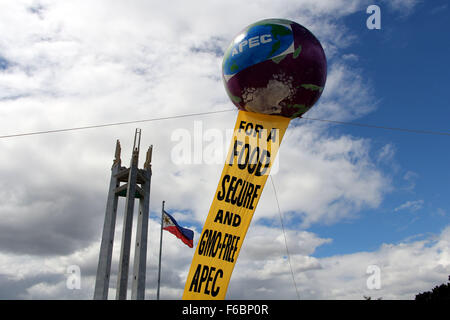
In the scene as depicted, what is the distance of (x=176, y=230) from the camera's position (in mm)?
25438

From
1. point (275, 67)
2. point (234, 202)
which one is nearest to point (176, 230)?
point (234, 202)

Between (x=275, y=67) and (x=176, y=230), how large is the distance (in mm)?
18719

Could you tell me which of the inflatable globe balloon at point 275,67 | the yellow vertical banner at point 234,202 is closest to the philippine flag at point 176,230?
the yellow vertical banner at point 234,202

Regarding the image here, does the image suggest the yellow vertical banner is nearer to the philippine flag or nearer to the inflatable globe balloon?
the inflatable globe balloon

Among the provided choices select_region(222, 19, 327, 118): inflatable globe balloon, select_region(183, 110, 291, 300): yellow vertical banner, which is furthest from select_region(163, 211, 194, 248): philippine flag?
select_region(222, 19, 327, 118): inflatable globe balloon

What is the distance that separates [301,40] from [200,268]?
247 inches

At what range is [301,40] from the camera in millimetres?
9133

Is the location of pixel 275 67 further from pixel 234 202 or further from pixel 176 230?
pixel 176 230

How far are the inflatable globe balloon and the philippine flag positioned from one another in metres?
17.4

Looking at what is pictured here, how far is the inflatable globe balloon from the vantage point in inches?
350

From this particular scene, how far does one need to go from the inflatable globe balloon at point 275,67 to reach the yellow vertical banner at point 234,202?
62 cm

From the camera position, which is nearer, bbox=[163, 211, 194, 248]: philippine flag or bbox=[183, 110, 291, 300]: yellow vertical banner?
bbox=[183, 110, 291, 300]: yellow vertical banner
